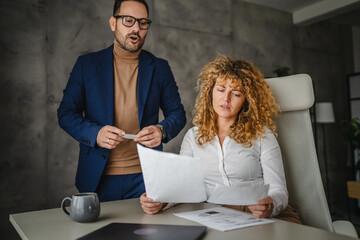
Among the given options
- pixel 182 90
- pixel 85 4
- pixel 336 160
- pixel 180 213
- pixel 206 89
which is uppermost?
pixel 85 4

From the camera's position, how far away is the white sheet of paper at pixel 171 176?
1.03 m

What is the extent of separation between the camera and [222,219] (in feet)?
3.45

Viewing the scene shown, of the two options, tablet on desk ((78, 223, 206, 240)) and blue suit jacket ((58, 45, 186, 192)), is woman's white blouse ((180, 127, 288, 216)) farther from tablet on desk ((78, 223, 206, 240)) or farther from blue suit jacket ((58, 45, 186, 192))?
tablet on desk ((78, 223, 206, 240))

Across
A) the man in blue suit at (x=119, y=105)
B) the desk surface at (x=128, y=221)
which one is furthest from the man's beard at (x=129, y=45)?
the desk surface at (x=128, y=221)

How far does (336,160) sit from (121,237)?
5.36 m

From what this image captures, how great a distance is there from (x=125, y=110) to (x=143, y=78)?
23cm

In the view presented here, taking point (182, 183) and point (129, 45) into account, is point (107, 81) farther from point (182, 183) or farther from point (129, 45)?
point (182, 183)

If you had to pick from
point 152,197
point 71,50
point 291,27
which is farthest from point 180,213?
point 291,27

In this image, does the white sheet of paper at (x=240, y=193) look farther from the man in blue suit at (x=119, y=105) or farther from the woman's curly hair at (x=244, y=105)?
the man in blue suit at (x=119, y=105)

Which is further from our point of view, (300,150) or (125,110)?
(125,110)

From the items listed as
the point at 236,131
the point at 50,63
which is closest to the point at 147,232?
the point at 236,131

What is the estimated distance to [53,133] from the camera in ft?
10.1

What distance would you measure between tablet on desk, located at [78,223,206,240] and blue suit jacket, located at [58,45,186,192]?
77 centimetres

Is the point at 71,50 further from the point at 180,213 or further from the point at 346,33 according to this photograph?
the point at 346,33
